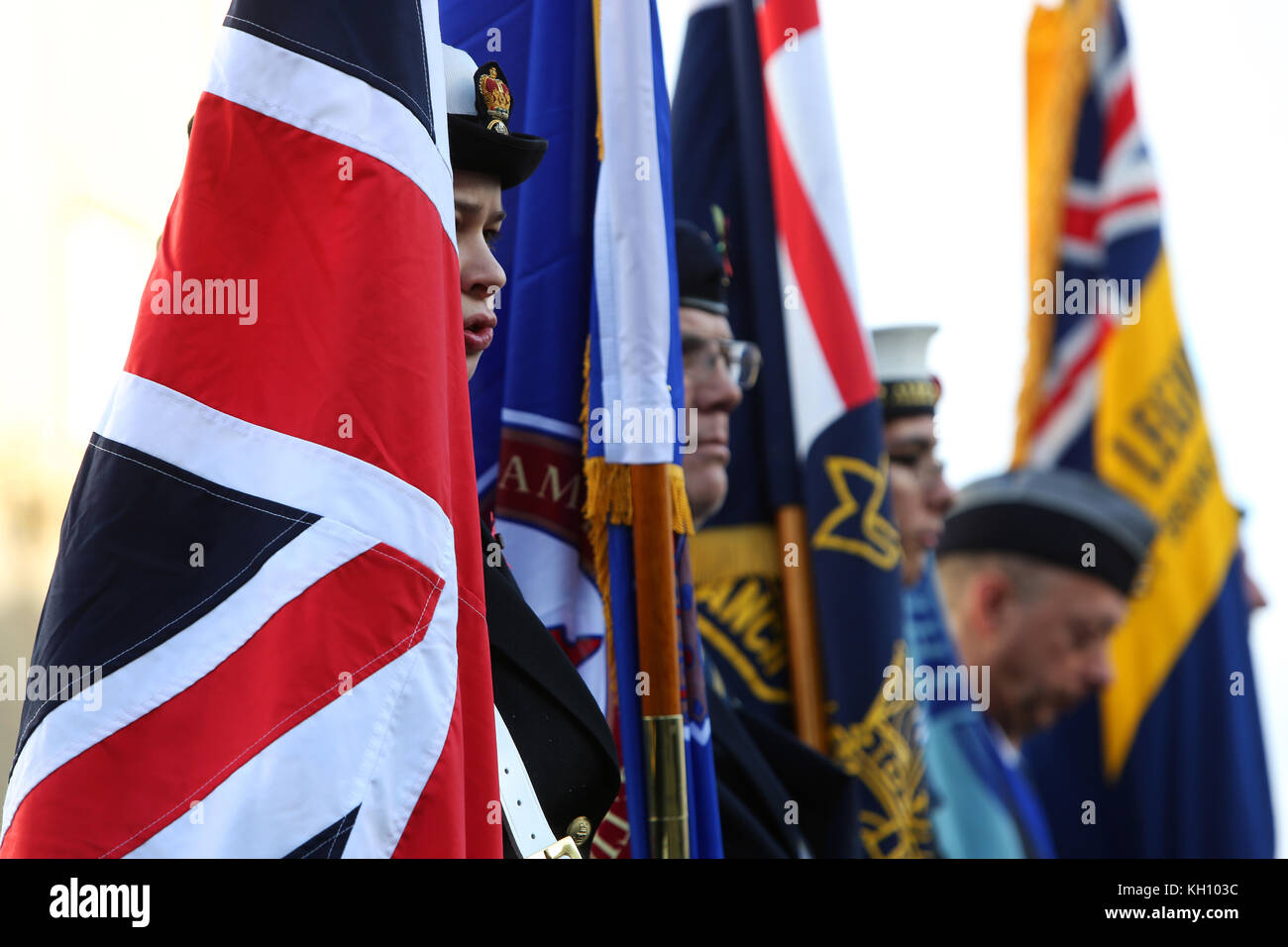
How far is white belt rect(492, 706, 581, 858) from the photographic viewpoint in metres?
1.79

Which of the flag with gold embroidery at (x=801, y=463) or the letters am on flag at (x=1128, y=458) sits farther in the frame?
the letters am on flag at (x=1128, y=458)

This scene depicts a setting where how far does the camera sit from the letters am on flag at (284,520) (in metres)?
1.38

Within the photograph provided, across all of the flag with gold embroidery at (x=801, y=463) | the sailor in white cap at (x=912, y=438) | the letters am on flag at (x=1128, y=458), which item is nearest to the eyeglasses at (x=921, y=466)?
the sailor in white cap at (x=912, y=438)

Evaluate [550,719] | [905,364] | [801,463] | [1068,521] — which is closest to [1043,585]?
[1068,521]

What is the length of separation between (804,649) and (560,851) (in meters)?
2.39

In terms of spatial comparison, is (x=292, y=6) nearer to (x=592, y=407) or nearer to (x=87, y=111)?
(x=592, y=407)

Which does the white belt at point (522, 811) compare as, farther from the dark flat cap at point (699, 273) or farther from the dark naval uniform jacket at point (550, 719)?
the dark flat cap at point (699, 273)

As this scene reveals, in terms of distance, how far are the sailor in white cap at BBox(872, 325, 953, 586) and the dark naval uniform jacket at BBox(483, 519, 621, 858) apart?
10.1ft

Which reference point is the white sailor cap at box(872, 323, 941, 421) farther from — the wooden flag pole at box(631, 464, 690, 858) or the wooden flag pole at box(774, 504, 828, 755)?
the wooden flag pole at box(631, 464, 690, 858)

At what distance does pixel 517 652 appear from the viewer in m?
1.95

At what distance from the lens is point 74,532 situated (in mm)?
1483

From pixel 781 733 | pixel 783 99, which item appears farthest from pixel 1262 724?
pixel 783 99

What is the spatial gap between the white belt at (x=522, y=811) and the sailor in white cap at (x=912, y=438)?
3.26 meters

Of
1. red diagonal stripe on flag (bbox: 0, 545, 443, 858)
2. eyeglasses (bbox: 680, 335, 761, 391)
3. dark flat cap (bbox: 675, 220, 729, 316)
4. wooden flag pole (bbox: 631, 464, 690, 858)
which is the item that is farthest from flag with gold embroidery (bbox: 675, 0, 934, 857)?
red diagonal stripe on flag (bbox: 0, 545, 443, 858)
